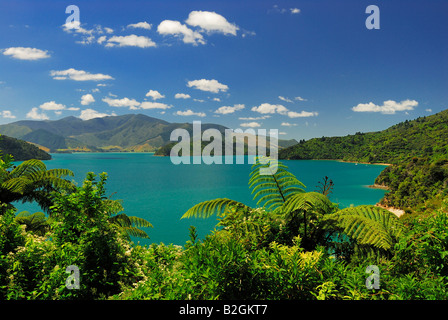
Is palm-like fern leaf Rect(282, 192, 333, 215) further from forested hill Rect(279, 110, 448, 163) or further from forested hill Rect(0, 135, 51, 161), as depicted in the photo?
forested hill Rect(0, 135, 51, 161)

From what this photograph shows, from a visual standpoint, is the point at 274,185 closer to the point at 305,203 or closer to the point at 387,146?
the point at 305,203

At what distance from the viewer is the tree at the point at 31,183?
584 centimetres

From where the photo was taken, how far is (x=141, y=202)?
37.7 m

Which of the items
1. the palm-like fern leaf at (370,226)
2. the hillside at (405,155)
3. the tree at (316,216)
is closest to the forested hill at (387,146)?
the hillside at (405,155)

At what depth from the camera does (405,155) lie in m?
96.4

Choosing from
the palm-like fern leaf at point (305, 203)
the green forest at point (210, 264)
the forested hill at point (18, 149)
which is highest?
the forested hill at point (18, 149)

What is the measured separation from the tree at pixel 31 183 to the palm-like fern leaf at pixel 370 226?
5.97 metres

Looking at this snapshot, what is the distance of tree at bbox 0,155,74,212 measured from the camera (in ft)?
19.2

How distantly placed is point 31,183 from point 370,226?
7.56 meters

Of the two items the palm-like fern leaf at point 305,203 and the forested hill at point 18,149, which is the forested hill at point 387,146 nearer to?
the palm-like fern leaf at point 305,203

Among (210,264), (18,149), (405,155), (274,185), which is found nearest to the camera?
(210,264)

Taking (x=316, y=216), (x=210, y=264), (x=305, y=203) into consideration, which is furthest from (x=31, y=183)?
(x=316, y=216)

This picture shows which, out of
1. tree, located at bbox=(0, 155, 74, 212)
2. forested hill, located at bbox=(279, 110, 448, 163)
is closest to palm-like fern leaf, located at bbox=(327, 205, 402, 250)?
tree, located at bbox=(0, 155, 74, 212)
